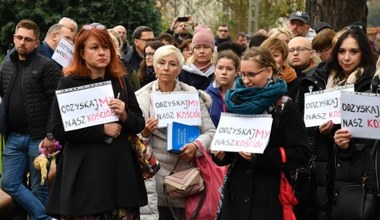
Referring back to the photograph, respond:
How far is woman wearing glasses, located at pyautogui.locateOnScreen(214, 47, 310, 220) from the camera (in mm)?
6250

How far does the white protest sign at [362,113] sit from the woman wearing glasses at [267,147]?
1.24ft

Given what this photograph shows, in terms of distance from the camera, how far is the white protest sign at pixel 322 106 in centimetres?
693

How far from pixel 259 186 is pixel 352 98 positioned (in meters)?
0.95

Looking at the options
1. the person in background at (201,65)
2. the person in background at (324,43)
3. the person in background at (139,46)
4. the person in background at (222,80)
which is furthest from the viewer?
the person in background at (139,46)

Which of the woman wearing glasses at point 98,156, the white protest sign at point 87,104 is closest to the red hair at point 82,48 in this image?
the woman wearing glasses at point 98,156

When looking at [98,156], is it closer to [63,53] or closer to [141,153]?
[141,153]

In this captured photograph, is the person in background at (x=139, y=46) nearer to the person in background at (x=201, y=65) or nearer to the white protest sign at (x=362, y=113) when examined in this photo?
the person in background at (x=201, y=65)

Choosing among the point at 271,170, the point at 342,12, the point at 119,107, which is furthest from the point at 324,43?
the point at 342,12

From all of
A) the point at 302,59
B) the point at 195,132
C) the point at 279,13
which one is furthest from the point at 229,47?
the point at 279,13

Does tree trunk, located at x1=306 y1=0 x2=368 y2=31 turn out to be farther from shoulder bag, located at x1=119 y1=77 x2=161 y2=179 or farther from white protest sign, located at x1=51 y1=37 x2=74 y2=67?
shoulder bag, located at x1=119 y1=77 x2=161 y2=179

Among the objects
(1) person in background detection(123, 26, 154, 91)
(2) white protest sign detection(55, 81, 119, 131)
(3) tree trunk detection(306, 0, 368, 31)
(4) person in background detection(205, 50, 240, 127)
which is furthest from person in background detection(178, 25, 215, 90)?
(3) tree trunk detection(306, 0, 368, 31)

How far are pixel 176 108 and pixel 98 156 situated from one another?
154cm

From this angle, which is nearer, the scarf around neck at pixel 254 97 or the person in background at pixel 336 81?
the scarf around neck at pixel 254 97

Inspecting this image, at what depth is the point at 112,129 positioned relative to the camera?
648cm
